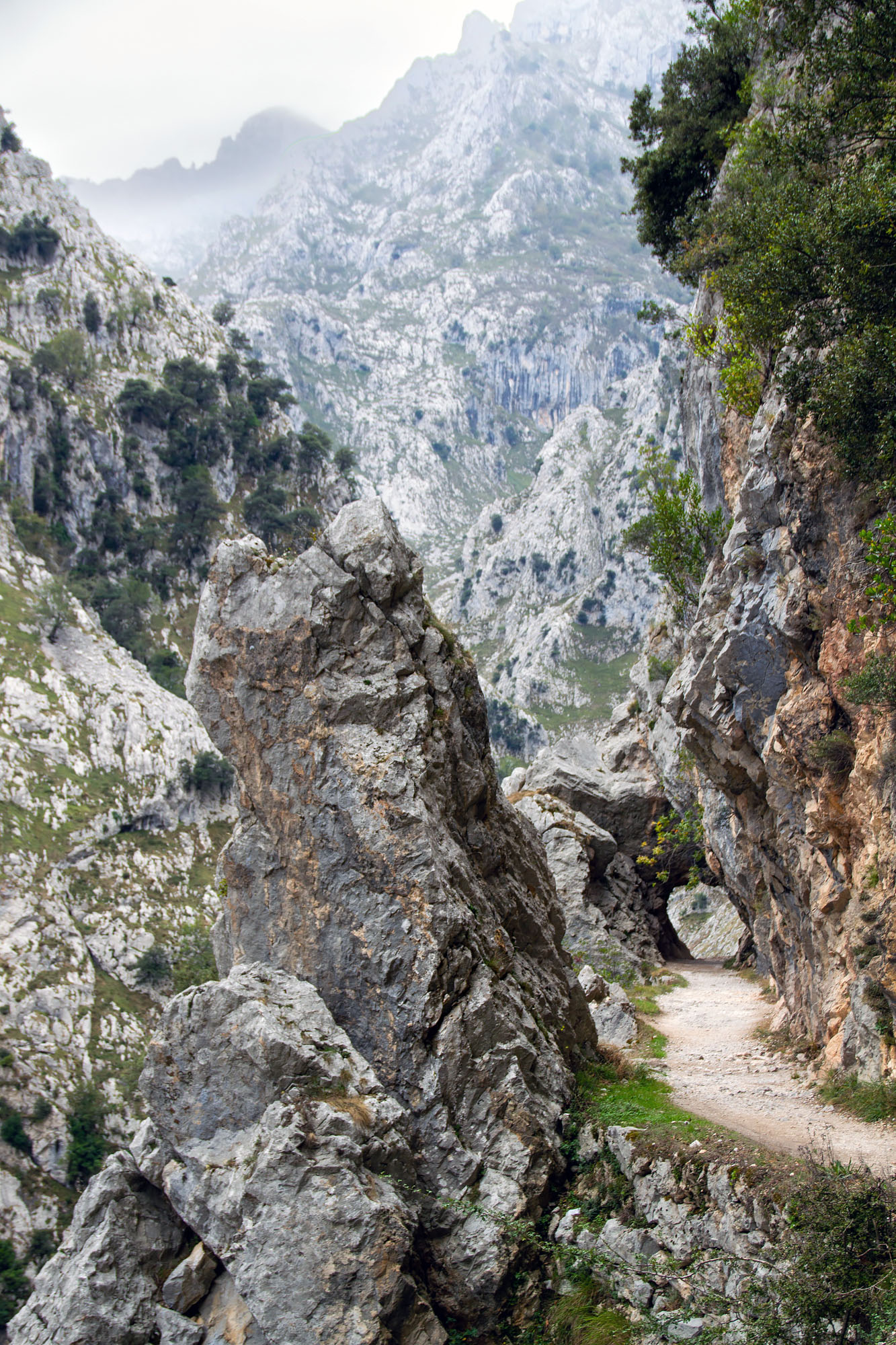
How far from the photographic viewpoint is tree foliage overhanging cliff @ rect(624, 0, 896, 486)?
47.3 ft

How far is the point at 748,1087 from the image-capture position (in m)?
16.8

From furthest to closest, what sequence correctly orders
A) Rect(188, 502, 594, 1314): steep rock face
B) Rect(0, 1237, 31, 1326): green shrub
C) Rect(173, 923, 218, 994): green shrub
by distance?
1. Rect(173, 923, 218, 994): green shrub
2. Rect(0, 1237, 31, 1326): green shrub
3. Rect(188, 502, 594, 1314): steep rock face

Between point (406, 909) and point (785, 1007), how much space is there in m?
16.1

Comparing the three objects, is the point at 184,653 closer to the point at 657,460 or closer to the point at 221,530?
the point at 221,530

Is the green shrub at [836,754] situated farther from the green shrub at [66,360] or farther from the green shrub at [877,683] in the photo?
the green shrub at [66,360]

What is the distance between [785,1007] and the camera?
76.9 ft

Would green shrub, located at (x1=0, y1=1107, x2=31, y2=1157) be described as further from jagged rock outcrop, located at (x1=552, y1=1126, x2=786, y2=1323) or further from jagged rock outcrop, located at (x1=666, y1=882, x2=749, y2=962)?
jagged rock outcrop, located at (x1=552, y1=1126, x2=786, y2=1323)

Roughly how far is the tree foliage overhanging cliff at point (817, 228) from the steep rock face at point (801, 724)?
→ 1513 millimetres

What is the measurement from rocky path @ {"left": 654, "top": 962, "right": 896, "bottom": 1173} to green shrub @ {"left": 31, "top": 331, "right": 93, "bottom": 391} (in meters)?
111

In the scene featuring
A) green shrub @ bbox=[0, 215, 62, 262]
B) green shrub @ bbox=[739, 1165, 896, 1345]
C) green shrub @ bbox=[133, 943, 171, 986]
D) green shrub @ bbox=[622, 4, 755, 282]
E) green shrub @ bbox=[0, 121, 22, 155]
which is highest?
green shrub @ bbox=[0, 121, 22, 155]

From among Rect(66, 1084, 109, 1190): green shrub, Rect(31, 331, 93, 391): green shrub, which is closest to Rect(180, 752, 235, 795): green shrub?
Rect(66, 1084, 109, 1190): green shrub

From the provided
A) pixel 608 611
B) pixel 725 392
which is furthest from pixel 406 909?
pixel 608 611

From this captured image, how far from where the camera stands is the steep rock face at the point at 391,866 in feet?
40.3

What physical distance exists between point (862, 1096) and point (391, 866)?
29.9ft
